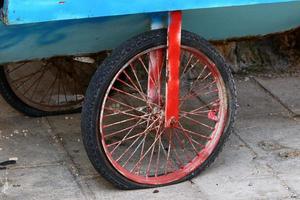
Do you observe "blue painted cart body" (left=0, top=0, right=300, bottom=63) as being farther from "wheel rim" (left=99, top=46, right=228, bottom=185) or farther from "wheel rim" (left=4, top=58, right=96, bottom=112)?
"wheel rim" (left=4, top=58, right=96, bottom=112)

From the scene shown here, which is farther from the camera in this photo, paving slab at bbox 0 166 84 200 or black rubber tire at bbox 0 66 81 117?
black rubber tire at bbox 0 66 81 117

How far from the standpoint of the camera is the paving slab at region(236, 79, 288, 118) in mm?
5141

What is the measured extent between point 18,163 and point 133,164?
63 centimetres

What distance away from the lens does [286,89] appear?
5543mm

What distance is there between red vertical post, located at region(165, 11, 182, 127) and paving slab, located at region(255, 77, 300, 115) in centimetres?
143

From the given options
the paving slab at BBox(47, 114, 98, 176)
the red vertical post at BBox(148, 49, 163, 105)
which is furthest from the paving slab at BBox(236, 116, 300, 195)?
the paving slab at BBox(47, 114, 98, 176)

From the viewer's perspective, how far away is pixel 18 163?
438 centimetres

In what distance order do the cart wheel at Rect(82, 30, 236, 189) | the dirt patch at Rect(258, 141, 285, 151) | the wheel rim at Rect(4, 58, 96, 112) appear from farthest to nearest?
the wheel rim at Rect(4, 58, 96, 112) → the dirt patch at Rect(258, 141, 285, 151) → the cart wheel at Rect(82, 30, 236, 189)

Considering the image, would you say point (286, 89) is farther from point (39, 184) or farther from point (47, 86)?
point (39, 184)

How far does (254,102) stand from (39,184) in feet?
5.78

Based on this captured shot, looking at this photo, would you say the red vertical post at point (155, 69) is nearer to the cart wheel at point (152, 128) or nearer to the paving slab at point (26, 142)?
the cart wheel at point (152, 128)

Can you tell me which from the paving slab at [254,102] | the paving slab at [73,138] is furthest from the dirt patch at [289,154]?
the paving slab at [73,138]

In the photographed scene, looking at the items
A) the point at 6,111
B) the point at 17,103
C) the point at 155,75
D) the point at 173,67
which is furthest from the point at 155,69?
the point at 6,111

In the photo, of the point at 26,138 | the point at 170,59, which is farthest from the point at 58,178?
the point at 170,59
